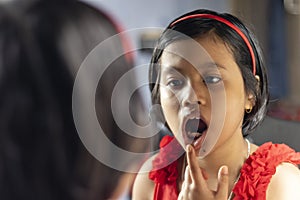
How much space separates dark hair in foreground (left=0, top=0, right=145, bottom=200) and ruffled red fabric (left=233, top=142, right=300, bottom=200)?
0.46 meters

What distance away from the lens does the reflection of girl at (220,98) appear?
28.6 inches

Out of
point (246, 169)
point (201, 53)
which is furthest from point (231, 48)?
point (246, 169)

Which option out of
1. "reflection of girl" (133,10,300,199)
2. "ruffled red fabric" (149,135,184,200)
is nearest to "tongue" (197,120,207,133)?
"reflection of girl" (133,10,300,199)

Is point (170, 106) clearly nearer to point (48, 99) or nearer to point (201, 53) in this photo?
point (201, 53)

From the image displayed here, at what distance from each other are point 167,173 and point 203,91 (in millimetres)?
158

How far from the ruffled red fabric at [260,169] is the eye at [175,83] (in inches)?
5.7

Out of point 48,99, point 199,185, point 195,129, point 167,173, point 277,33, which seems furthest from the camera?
point 277,33

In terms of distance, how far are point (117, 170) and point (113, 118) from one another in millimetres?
35

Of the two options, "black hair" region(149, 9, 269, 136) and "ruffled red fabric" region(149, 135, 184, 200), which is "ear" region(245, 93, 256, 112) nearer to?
"black hair" region(149, 9, 269, 136)

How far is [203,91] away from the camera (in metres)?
0.73

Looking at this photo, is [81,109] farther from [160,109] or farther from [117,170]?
[160,109]

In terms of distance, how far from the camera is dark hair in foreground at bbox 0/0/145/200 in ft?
0.91

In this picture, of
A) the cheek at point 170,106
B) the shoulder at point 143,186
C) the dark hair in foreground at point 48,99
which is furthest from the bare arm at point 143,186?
the dark hair in foreground at point 48,99

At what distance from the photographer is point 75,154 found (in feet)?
0.98
